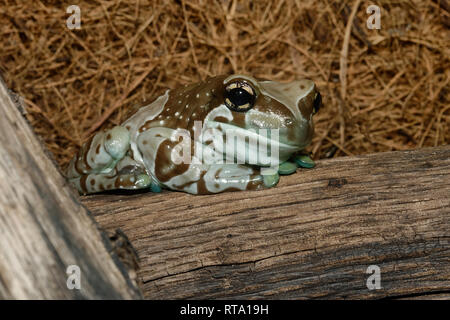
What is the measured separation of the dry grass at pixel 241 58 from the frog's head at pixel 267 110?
1.46 m

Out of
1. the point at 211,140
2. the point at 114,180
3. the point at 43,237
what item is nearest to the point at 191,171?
the point at 211,140

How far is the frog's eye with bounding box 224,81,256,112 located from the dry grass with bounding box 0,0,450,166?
1543 millimetres

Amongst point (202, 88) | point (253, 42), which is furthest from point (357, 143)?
point (202, 88)

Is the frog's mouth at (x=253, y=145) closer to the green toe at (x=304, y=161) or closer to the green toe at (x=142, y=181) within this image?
the green toe at (x=304, y=161)

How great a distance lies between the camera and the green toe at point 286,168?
2547 millimetres

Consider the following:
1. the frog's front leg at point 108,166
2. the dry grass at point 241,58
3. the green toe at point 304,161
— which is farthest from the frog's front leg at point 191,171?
the dry grass at point 241,58

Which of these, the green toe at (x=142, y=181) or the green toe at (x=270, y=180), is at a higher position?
the green toe at (x=142, y=181)

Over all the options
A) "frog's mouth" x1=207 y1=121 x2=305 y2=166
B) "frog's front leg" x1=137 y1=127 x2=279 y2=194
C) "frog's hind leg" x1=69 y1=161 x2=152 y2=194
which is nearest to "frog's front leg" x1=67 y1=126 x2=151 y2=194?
"frog's hind leg" x1=69 y1=161 x2=152 y2=194

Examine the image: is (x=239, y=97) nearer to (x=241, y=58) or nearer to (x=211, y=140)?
(x=211, y=140)

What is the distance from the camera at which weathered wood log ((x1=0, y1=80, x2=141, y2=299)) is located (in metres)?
1.63

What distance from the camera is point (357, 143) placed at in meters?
3.86

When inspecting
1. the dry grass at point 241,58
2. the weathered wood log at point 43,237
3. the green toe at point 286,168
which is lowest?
the weathered wood log at point 43,237

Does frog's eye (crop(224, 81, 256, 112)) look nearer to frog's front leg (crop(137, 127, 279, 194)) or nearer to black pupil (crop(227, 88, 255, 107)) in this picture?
black pupil (crop(227, 88, 255, 107))
